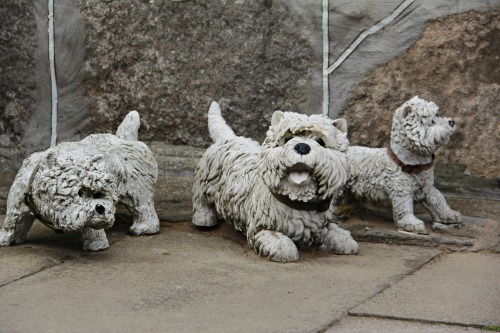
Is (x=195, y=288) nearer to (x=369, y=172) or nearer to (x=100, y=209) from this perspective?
(x=100, y=209)

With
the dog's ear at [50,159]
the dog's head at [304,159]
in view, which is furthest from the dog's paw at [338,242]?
the dog's ear at [50,159]

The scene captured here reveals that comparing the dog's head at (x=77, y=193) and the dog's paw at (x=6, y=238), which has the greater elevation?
the dog's head at (x=77, y=193)

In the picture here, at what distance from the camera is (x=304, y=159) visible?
196 inches

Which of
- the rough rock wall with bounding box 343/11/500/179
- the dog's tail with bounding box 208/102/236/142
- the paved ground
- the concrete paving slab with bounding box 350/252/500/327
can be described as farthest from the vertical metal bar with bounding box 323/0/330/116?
the concrete paving slab with bounding box 350/252/500/327

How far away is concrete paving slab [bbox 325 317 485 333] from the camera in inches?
156

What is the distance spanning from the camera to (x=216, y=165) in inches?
232

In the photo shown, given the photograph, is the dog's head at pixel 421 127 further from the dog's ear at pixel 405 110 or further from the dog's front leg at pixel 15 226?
the dog's front leg at pixel 15 226

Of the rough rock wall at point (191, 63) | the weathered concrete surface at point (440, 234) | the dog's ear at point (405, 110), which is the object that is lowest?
the weathered concrete surface at point (440, 234)

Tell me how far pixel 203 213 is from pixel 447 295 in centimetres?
200

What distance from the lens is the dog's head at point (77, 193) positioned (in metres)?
5.01

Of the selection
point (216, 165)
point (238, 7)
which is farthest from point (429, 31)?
point (216, 165)

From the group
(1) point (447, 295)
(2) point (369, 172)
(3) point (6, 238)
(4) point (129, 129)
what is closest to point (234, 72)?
(4) point (129, 129)

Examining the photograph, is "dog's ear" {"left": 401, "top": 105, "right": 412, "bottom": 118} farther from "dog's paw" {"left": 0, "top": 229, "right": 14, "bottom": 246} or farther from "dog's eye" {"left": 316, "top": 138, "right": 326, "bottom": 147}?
"dog's paw" {"left": 0, "top": 229, "right": 14, "bottom": 246}

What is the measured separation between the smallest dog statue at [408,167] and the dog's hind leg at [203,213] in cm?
96
